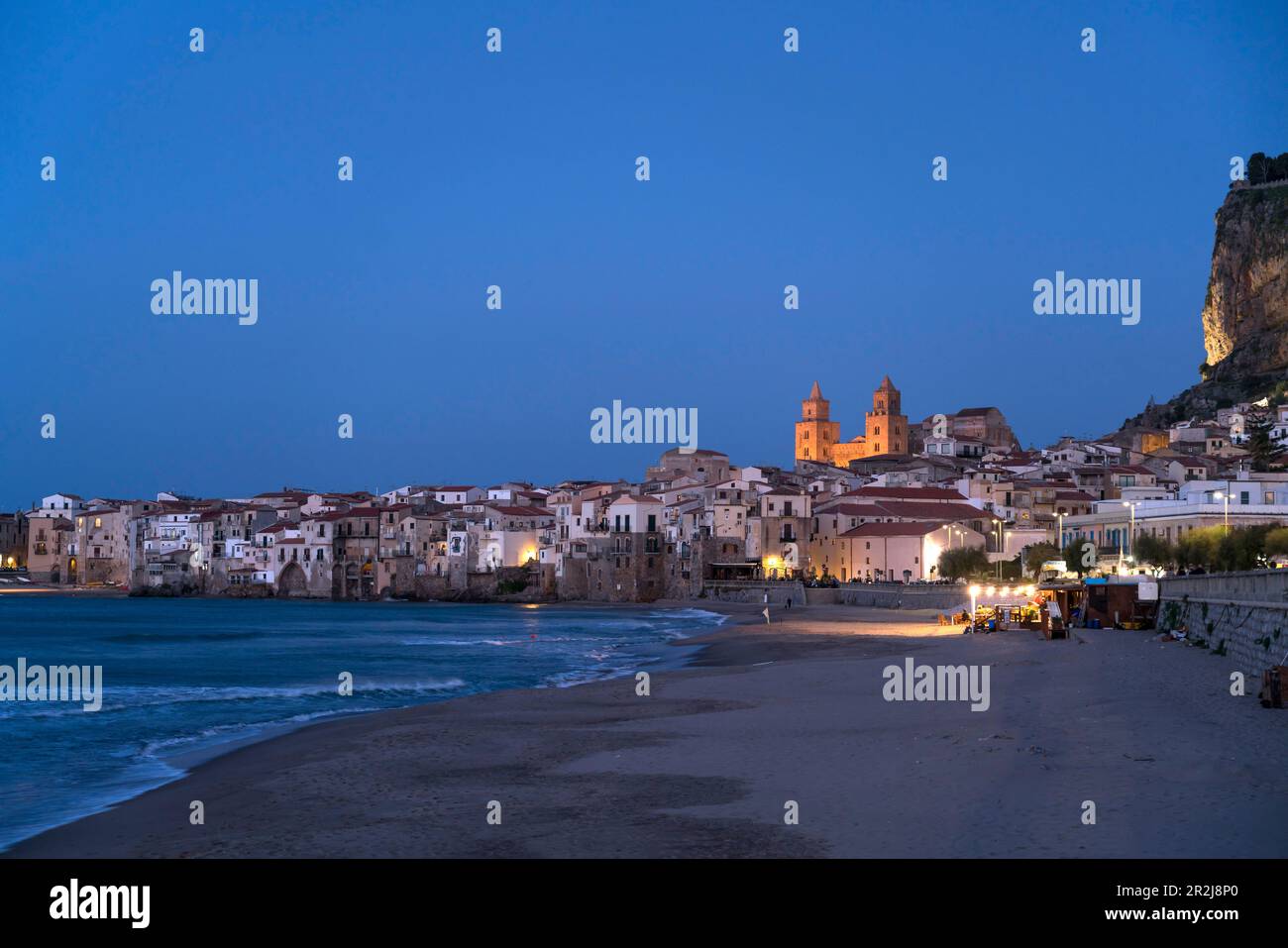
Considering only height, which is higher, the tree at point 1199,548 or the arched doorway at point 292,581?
the tree at point 1199,548

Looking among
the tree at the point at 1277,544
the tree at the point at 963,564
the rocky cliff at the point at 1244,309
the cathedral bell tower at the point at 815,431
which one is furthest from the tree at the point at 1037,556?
the cathedral bell tower at the point at 815,431

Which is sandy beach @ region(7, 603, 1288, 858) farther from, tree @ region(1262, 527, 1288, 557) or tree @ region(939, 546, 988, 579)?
tree @ region(939, 546, 988, 579)

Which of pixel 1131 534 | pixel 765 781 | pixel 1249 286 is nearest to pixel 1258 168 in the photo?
pixel 1249 286

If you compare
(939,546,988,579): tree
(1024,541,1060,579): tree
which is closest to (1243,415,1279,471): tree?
(1024,541,1060,579): tree

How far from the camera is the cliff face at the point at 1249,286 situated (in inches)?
4678

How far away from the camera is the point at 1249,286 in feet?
402

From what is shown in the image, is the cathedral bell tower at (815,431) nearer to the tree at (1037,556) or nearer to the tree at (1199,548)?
the tree at (1037,556)

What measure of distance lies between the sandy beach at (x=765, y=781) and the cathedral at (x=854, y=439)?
126054mm

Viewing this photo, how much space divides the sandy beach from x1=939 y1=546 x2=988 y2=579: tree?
159 ft

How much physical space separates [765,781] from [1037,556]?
58.2 meters

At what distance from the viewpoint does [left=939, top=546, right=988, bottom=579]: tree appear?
72.9 metres

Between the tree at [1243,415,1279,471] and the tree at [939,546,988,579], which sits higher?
the tree at [1243,415,1279,471]

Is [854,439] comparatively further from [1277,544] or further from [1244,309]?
[1277,544]
